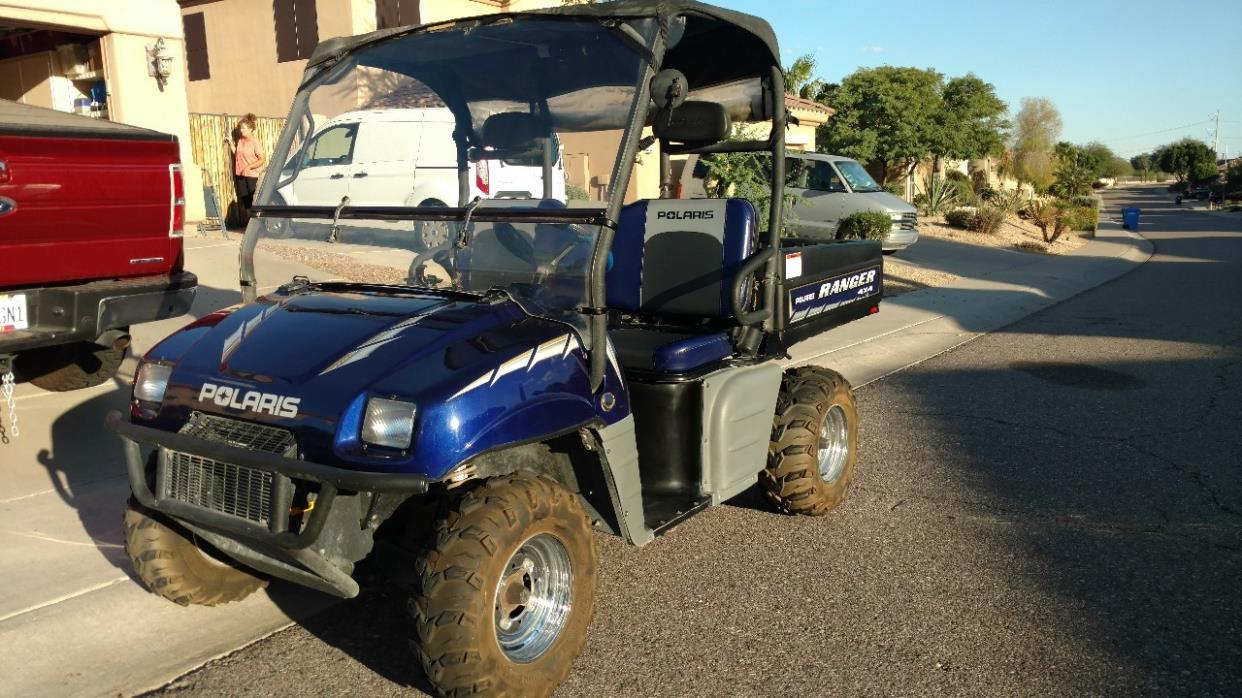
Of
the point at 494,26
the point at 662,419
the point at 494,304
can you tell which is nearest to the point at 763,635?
the point at 662,419

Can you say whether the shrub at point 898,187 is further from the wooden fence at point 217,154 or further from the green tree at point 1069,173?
the wooden fence at point 217,154

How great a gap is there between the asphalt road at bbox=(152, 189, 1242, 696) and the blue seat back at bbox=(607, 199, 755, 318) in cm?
116

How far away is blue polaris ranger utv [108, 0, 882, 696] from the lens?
3088 millimetres

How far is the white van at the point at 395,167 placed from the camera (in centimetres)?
403

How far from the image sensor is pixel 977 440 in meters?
6.81

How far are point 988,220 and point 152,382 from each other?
2541 cm

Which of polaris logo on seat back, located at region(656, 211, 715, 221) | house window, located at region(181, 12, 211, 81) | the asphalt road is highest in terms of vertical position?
house window, located at region(181, 12, 211, 81)

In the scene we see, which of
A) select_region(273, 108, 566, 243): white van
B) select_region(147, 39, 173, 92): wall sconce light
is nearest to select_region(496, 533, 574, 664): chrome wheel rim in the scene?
select_region(273, 108, 566, 243): white van

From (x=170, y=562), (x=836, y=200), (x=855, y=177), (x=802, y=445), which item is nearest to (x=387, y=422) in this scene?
(x=170, y=562)

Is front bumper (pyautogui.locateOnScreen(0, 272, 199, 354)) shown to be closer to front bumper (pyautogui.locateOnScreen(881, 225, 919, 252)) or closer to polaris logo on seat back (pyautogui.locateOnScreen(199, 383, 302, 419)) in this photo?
polaris logo on seat back (pyautogui.locateOnScreen(199, 383, 302, 419))

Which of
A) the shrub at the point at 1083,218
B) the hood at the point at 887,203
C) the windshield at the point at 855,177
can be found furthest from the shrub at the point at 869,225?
the shrub at the point at 1083,218

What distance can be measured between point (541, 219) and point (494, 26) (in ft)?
2.87

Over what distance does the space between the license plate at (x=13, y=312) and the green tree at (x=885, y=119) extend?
3109cm

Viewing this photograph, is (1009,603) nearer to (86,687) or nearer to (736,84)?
(736,84)
